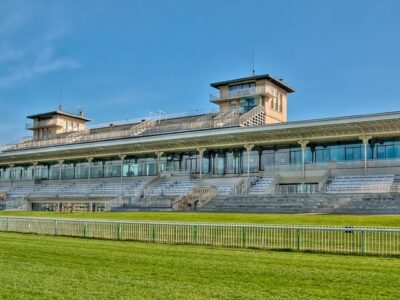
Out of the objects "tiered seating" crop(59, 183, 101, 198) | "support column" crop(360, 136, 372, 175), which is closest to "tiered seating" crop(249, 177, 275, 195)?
"support column" crop(360, 136, 372, 175)

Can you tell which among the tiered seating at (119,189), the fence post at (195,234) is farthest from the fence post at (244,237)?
the tiered seating at (119,189)

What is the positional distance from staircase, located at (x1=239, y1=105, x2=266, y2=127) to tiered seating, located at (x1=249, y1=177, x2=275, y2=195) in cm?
997

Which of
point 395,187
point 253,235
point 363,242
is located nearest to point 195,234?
point 253,235

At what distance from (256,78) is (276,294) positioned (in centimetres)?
4940

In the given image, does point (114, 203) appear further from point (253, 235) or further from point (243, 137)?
point (253, 235)

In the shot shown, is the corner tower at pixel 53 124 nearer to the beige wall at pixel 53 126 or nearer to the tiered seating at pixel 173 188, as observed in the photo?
the beige wall at pixel 53 126

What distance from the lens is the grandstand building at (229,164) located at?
35.3 meters

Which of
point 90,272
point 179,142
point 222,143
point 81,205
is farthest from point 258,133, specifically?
point 90,272

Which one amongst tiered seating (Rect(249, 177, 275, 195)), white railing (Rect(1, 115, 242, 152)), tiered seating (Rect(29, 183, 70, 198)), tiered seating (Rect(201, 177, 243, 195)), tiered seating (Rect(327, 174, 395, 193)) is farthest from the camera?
tiered seating (Rect(29, 183, 70, 198))

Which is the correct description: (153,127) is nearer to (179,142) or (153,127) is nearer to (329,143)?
(179,142)

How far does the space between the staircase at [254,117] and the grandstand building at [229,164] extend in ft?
0.41

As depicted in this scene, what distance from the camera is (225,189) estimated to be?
4075cm

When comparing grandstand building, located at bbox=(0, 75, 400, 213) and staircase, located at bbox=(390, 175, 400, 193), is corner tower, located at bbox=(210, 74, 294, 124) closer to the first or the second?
grandstand building, located at bbox=(0, 75, 400, 213)

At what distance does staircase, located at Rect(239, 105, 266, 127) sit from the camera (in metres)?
51.6
